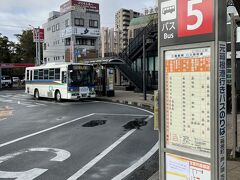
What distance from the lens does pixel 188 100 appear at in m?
3.75

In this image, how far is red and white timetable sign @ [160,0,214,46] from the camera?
3.49 meters

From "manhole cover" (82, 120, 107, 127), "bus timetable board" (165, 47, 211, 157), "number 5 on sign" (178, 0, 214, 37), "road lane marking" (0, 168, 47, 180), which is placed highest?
"number 5 on sign" (178, 0, 214, 37)

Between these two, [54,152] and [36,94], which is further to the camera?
[36,94]

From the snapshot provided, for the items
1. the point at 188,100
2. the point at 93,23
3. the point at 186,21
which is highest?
the point at 93,23

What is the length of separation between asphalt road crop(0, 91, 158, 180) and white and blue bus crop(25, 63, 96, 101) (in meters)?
7.95

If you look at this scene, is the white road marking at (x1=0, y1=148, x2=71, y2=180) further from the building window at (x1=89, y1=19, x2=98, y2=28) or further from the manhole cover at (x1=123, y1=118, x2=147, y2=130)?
the building window at (x1=89, y1=19, x2=98, y2=28)

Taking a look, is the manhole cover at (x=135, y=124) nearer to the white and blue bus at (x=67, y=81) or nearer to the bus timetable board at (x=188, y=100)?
the bus timetable board at (x=188, y=100)

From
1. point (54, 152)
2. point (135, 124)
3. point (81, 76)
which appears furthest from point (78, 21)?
point (54, 152)

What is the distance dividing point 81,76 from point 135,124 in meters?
11.1

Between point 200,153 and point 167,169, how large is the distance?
1.91 feet

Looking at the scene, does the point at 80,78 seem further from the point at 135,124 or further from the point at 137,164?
the point at 137,164

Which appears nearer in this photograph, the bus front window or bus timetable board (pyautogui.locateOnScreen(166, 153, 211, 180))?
bus timetable board (pyautogui.locateOnScreen(166, 153, 211, 180))

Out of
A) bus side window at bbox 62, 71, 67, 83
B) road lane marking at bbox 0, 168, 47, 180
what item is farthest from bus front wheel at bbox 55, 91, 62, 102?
road lane marking at bbox 0, 168, 47, 180

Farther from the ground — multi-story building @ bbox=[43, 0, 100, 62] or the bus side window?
multi-story building @ bbox=[43, 0, 100, 62]
